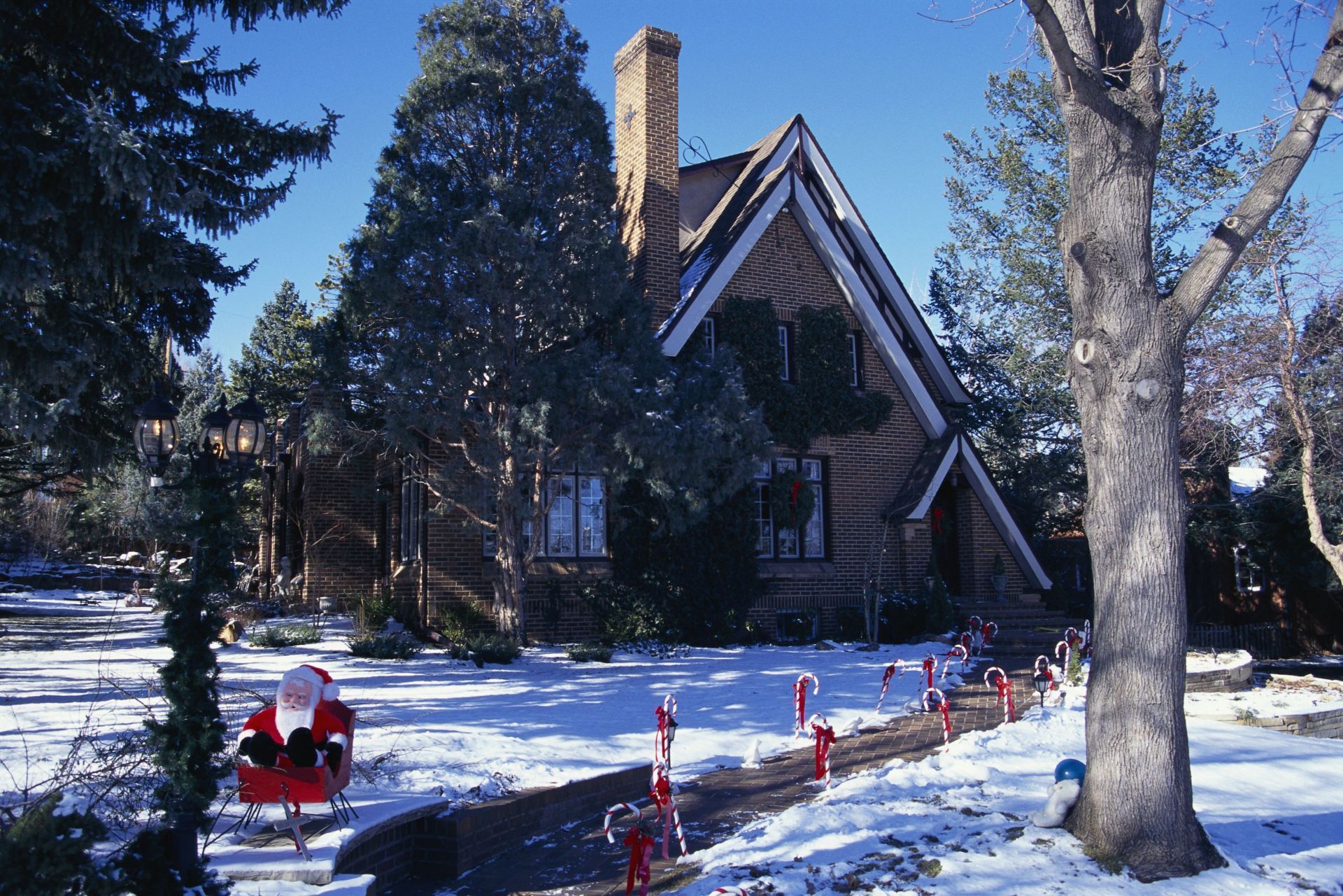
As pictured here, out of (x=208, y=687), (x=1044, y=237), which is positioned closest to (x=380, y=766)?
(x=208, y=687)

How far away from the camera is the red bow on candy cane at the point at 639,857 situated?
543 centimetres

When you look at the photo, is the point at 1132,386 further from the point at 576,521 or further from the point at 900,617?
the point at 900,617

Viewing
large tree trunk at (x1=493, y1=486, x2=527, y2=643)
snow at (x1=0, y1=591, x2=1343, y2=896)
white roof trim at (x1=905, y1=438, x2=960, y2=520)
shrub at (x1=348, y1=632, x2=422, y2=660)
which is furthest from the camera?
white roof trim at (x1=905, y1=438, x2=960, y2=520)

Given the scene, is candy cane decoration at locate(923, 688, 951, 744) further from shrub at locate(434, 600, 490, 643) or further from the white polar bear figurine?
shrub at locate(434, 600, 490, 643)

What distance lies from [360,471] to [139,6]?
519 inches

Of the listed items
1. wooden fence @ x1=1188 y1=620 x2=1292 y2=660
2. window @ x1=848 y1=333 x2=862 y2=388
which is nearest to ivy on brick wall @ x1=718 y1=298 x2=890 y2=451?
window @ x1=848 y1=333 x2=862 y2=388

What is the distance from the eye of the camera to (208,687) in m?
5.71

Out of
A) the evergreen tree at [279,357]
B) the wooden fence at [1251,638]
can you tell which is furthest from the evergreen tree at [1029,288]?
the evergreen tree at [279,357]

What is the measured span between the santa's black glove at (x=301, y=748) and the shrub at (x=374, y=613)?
1074 cm

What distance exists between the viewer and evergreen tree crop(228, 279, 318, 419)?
29219 mm

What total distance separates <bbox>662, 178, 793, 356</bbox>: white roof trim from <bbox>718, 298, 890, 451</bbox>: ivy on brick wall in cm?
86

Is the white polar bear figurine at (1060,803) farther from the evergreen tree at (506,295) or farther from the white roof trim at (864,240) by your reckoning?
the white roof trim at (864,240)

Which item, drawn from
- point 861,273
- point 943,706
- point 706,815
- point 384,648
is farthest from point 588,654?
point 861,273

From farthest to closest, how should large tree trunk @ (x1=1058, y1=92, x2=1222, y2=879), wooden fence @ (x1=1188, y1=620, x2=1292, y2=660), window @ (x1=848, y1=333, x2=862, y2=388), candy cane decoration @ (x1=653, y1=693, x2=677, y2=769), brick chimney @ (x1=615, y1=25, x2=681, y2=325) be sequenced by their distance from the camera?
wooden fence @ (x1=1188, y1=620, x2=1292, y2=660), window @ (x1=848, y1=333, x2=862, y2=388), brick chimney @ (x1=615, y1=25, x2=681, y2=325), candy cane decoration @ (x1=653, y1=693, x2=677, y2=769), large tree trunk @ (x1=1058, y1=92, x2=1222, y2=879)
